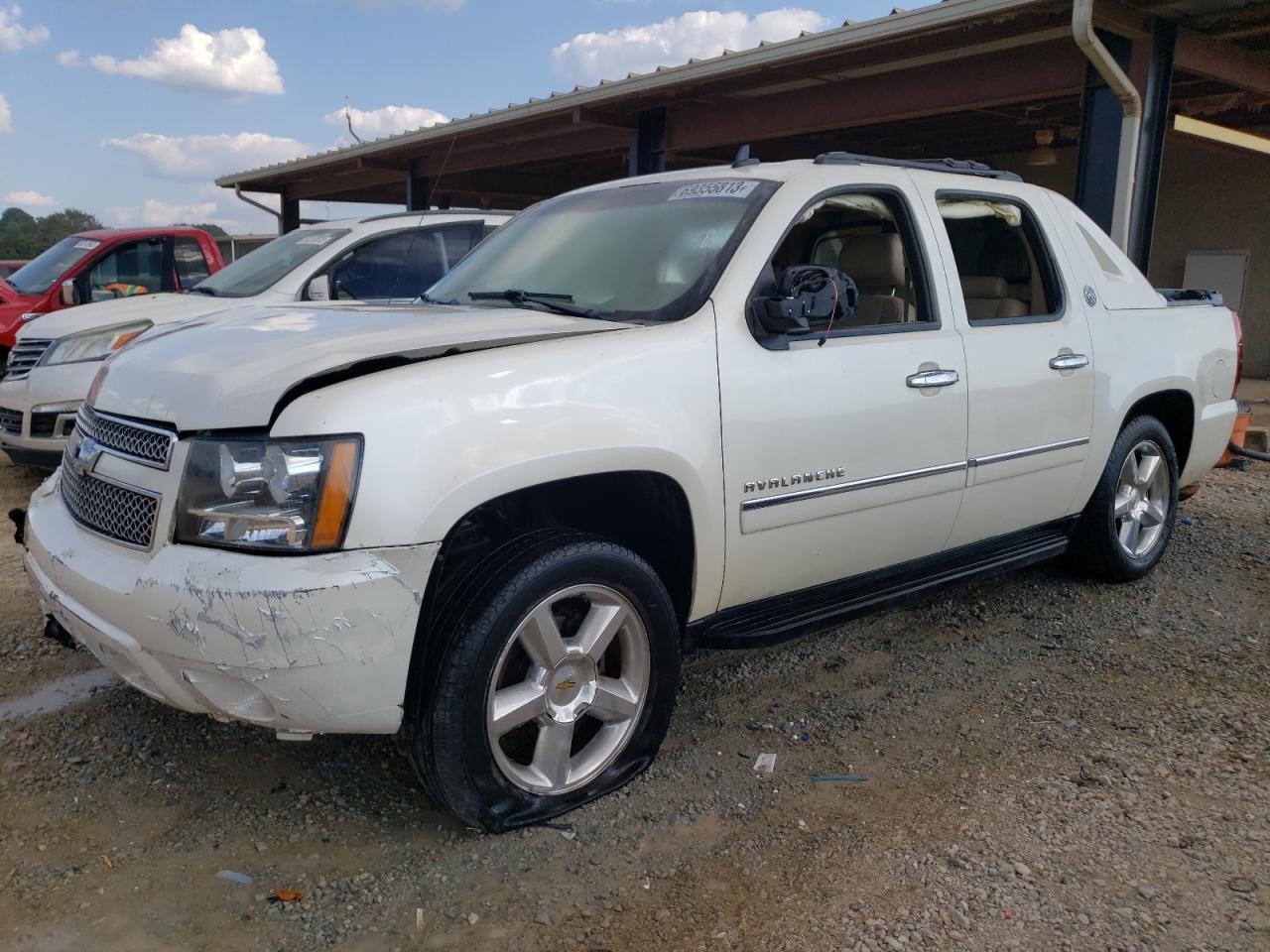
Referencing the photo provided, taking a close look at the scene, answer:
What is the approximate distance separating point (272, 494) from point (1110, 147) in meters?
7.67

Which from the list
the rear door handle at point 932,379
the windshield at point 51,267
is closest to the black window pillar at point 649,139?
the windshield at point 51,267

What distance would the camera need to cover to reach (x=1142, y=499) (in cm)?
497

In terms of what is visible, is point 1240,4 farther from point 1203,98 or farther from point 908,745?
point 908,745

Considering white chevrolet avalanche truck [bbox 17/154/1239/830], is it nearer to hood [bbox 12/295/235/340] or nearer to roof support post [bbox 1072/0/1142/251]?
hood [bbox 12/295/235/340]

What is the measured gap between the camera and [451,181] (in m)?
18.8

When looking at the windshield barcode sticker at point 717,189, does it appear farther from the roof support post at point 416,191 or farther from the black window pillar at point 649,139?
the roof support post at point 416,191

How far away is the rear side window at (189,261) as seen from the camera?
9148mm

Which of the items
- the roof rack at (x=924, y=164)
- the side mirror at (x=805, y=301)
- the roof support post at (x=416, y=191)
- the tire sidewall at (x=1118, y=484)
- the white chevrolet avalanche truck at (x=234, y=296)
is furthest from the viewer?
the roof support post at (x=416, y=191)

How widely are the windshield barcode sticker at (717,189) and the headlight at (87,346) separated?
14.5 feet

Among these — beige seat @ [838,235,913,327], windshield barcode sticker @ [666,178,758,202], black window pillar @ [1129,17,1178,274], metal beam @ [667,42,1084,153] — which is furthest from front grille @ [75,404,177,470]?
metal beam @ [667,42,1084,153]

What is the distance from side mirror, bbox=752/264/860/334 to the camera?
3.05 metres

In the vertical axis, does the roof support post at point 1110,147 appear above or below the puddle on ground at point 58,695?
above

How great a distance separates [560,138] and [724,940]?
13111mm

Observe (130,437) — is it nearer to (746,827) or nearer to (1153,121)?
(746,827)
